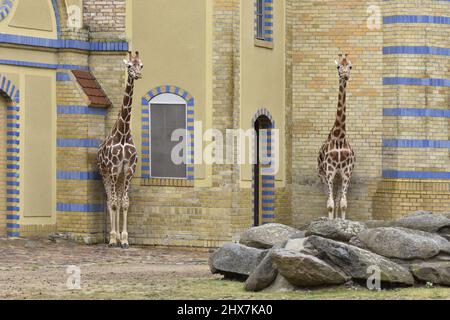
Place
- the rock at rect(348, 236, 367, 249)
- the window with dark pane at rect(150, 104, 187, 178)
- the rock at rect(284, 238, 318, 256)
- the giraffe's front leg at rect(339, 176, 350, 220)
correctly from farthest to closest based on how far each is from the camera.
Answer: the giraffe's front leg at rect(339, 176, 350, 220) < the window with dark pane at rect(150, 104, 187, 178) < the rock at rect(348, 236, 367, 249) < the rock at rect(284, 238, 318, 256)

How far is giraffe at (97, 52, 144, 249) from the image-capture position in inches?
915

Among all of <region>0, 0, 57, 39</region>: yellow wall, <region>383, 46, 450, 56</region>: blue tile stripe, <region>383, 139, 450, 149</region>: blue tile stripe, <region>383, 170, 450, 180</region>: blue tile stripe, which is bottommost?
<region>383, 170, 450, 180</region>: blue tile stripe

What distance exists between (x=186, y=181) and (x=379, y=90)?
466cm

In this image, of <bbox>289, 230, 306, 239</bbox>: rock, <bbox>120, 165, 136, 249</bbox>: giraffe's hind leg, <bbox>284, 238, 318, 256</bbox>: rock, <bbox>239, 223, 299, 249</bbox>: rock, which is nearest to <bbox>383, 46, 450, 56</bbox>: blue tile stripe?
<bbox>120, 165, 136, 249</bbox>: giraffe's hind leg

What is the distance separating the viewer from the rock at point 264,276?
15.6 metres

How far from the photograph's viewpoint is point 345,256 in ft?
50.5

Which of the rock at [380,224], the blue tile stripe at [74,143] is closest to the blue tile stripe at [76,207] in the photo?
the blue tile stripe at [74,143]

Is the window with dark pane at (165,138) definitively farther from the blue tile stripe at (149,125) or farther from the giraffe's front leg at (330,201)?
the giraffe's front leg at (330,201)

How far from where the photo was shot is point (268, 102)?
24938mm

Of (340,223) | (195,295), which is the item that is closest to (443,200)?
(340,223)

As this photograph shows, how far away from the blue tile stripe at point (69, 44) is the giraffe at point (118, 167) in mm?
590

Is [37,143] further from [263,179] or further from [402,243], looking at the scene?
Answer: [402,243]

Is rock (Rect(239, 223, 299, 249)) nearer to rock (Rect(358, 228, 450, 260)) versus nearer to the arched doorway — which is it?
rock (Rect(358, 228, 450, 260))

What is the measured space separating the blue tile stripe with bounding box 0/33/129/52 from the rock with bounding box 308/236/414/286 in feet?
31.8
